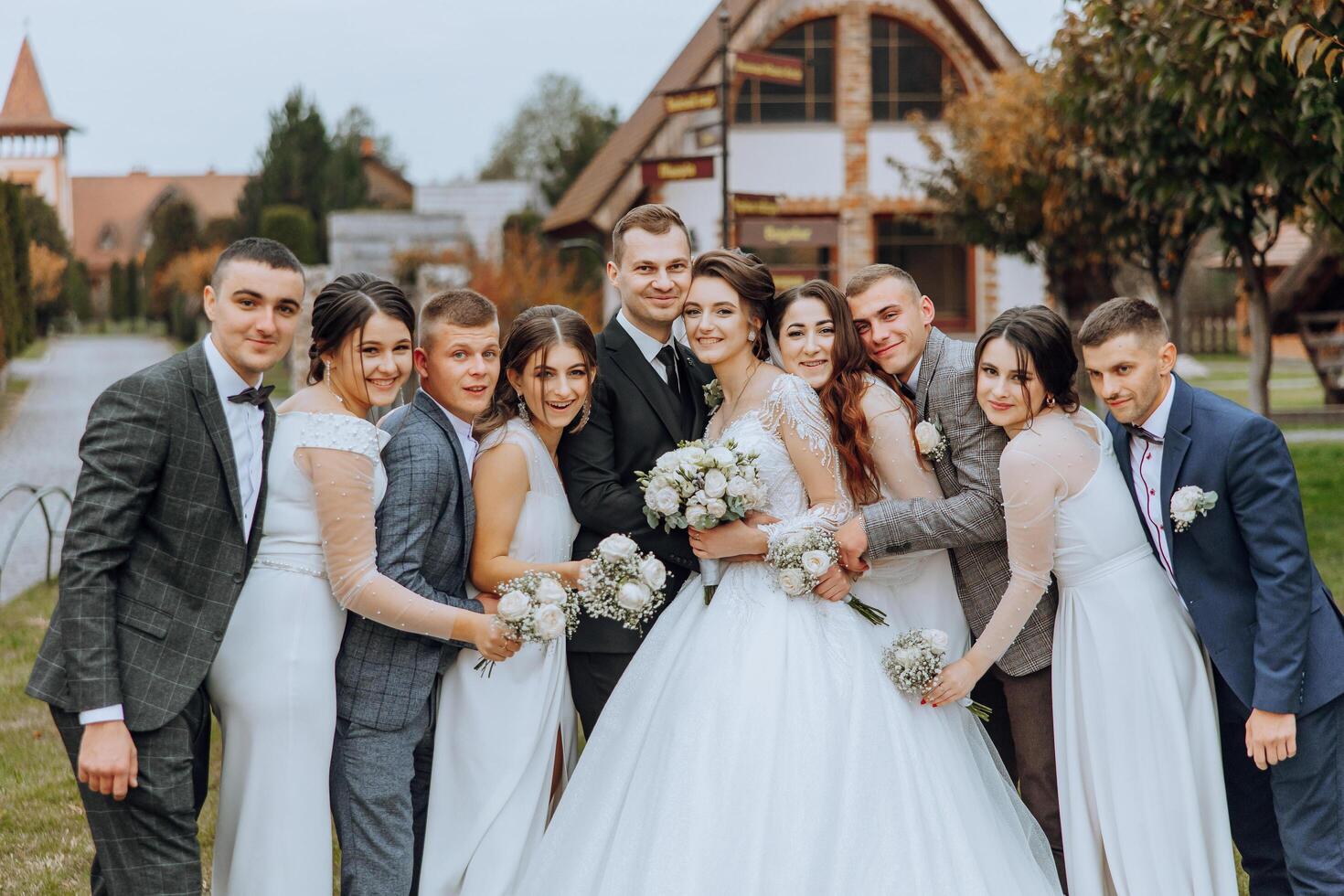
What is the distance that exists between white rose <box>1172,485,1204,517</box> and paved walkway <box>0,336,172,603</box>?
710 centimetres

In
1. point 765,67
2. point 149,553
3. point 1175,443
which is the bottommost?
point 149,553

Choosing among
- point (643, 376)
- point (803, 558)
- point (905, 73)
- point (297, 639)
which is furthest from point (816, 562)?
point (905, 73)

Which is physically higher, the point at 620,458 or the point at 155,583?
the point at 620,458

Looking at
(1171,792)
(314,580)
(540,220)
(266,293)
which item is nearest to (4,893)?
(314,580)

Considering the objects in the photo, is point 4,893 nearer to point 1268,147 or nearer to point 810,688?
point 810,688

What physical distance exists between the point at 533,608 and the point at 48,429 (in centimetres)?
2149

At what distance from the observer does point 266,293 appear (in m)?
3.48

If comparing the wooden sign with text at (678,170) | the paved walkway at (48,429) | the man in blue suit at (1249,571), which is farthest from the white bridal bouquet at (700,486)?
the wooden sign with text at (678,170)

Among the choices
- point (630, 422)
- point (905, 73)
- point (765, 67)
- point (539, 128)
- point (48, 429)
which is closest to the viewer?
point (630, 422)

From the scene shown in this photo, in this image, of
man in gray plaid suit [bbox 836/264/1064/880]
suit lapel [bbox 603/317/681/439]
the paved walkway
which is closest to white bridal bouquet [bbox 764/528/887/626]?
man in gray plaid suit [bbox 836/264/1064/880]

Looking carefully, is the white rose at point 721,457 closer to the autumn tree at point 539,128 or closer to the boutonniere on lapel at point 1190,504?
the boutonniere on lapel at point 1190,504

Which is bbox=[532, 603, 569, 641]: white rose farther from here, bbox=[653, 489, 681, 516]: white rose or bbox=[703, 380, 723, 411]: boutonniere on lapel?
bbox=[703, 380, 723, 411]: boutonniere on lapel

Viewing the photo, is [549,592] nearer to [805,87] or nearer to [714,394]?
[714,394]

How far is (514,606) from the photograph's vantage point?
353cm
